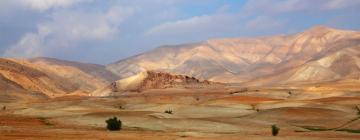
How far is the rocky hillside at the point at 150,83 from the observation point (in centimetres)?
18450

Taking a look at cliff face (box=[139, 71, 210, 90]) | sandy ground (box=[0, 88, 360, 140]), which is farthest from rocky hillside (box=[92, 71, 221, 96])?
sandy ground (box=[0, 88, 360, 140])

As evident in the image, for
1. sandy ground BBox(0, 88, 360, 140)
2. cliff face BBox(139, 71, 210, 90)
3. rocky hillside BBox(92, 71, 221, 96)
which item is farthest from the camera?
cliff face BBox(139, 71, 210, 90)

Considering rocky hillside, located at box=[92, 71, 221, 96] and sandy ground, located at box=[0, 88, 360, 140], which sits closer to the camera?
sandy ground, located at box=[0, 88, 360, 140]

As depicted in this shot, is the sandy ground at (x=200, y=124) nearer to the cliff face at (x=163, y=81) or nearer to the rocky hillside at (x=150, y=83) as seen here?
the rocky hillside at (x=150, y=83)

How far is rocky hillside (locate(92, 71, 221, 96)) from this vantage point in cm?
18450

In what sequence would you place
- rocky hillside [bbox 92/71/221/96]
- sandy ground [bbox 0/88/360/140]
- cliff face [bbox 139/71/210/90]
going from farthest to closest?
cliff face [bbox 139/71/210/90]
rocky hillside [bbox 92/71/221/96]
sandy ground [bbox 0/88/360/140]

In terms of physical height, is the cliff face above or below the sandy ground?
above

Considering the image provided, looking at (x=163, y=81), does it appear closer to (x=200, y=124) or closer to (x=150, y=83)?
(x=150, y=83)

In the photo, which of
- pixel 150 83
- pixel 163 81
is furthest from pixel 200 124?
pixel 163 81

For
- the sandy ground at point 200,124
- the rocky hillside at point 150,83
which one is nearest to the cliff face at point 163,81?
the rocky hillside at point 150,83

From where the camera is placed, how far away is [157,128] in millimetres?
48531

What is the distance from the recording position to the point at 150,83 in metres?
188

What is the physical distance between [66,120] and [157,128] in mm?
11308

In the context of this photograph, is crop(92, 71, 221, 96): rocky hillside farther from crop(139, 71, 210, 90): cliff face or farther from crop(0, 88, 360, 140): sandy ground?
crop(0, 88, 360, 140): sandy ground
